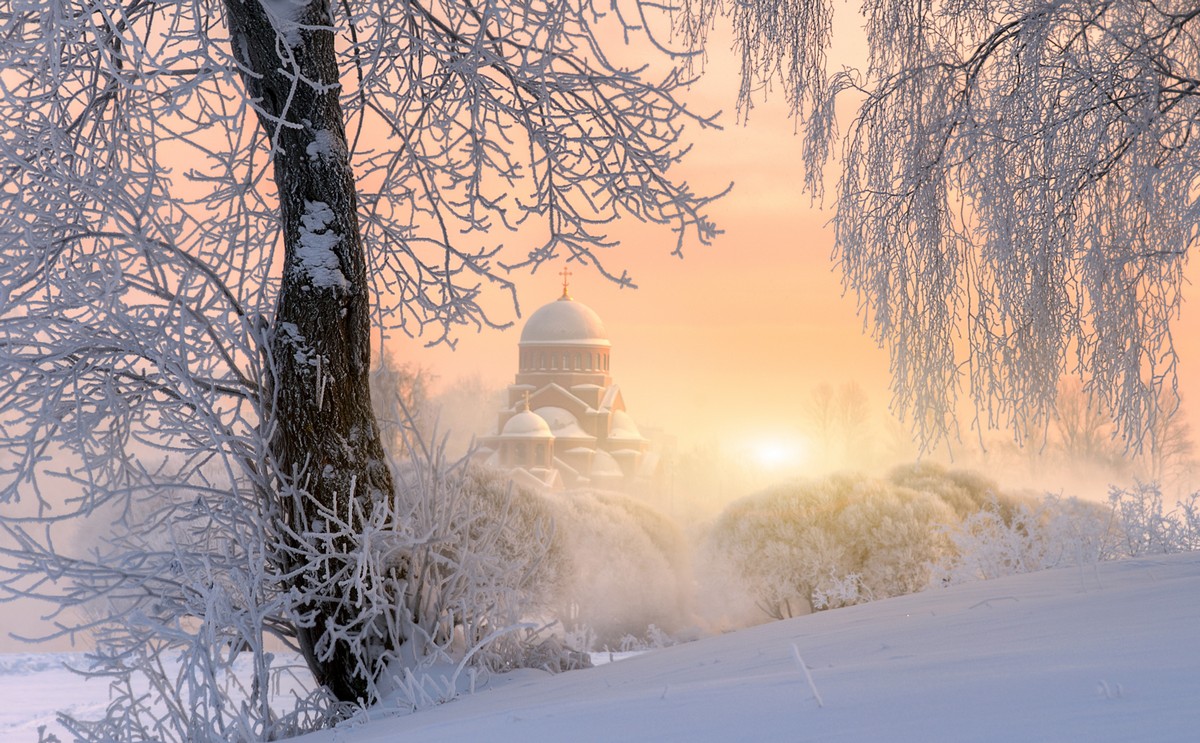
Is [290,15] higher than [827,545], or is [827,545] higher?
[290,15]

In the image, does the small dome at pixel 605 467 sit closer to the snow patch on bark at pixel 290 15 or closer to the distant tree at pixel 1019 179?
the distant tree at pixel 1019 179

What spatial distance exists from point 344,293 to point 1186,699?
3504 mm

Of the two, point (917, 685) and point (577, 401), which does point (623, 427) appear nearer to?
point (577, 401)

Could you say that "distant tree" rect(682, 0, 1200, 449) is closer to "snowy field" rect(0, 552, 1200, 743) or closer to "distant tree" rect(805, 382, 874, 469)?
"snowy field" rect(0, 552, 1200, 743)

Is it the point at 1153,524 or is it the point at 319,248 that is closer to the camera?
the point at 319,248

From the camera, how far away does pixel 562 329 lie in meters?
43.1

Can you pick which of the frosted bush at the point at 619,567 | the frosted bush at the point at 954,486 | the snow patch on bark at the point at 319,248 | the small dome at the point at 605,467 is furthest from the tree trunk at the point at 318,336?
the small dome at the point at 605,467

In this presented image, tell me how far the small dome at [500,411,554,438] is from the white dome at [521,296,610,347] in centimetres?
584

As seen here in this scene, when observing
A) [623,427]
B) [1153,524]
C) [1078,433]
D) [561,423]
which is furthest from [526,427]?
[1153,524]

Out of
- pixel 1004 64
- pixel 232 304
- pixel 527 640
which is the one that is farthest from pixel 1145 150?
pixel 232 304

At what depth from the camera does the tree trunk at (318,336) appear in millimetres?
4234

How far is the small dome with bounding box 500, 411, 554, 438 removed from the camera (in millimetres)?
37094

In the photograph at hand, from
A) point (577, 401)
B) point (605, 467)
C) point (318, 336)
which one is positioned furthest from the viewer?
point (577, 401)

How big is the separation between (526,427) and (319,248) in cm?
3293
